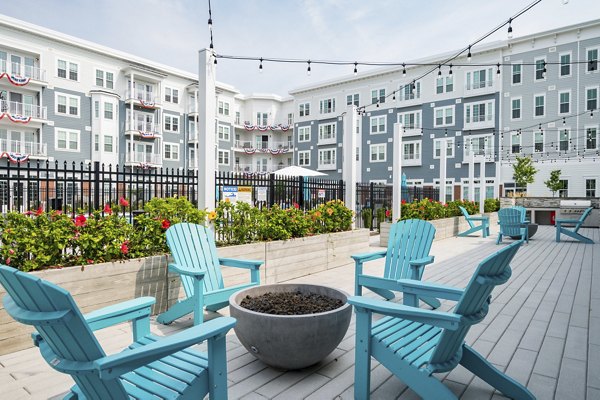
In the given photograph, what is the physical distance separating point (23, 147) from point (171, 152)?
424 inches

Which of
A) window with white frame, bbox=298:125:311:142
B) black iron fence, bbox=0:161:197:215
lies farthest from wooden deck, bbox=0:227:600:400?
window with white frame, bbox=298:125:311:142

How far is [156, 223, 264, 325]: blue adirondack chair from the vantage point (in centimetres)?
359

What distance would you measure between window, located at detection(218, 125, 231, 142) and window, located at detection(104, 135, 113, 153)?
1084 cm

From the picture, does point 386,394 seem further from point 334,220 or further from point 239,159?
point 239,159

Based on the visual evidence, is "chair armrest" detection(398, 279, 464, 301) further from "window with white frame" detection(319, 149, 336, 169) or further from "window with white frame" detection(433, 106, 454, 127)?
"window with white frame" detection(319, 149, 336, 169)

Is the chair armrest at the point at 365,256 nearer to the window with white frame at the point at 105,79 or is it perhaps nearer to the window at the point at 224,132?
the window with white frame at the point at 105,79

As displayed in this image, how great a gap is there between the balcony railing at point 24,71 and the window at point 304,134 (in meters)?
23.1

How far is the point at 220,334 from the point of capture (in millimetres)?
1954

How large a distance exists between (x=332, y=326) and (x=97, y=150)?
29.5 metres

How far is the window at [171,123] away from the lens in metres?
32.1

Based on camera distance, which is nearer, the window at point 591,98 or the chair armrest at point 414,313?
the chair armrest at point 414,313

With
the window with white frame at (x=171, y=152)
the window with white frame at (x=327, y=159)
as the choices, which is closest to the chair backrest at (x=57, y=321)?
the window with white frame at (x=171, y=152)

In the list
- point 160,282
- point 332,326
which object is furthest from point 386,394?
point 160,282

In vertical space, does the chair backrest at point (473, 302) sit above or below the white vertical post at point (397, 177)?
below
